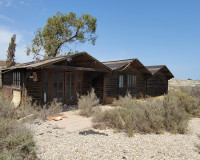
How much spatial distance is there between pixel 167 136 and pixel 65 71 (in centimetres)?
694

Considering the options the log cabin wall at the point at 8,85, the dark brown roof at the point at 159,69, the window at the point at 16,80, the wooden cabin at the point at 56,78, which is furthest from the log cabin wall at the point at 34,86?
the dark brown roof at the point at 159,69

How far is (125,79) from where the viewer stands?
44.4ft

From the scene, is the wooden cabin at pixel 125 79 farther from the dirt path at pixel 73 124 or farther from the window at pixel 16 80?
the window at pixel 16 80

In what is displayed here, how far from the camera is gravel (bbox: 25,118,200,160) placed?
377 cm

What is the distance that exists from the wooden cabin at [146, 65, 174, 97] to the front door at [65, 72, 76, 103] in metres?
8.86

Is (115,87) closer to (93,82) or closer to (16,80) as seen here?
(93,82)

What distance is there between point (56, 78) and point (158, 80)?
12.5m

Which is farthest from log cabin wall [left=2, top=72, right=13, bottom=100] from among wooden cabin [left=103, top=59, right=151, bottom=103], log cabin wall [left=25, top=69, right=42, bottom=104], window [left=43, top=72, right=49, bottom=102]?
wooden cabin [left=103, top=59, right=151, bottom=103]

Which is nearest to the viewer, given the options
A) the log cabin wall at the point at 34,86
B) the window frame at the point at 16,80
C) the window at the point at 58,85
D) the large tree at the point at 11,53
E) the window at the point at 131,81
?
the log cabin wall at the point at 34,86

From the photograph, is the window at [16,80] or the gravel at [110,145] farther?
the window at [16,80]

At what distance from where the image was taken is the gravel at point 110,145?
3.77m

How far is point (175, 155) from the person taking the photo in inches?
152

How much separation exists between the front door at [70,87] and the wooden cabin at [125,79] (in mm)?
2382

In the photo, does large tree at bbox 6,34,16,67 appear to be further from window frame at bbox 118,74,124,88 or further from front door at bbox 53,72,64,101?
window frame at bbox 118,74,124,88
